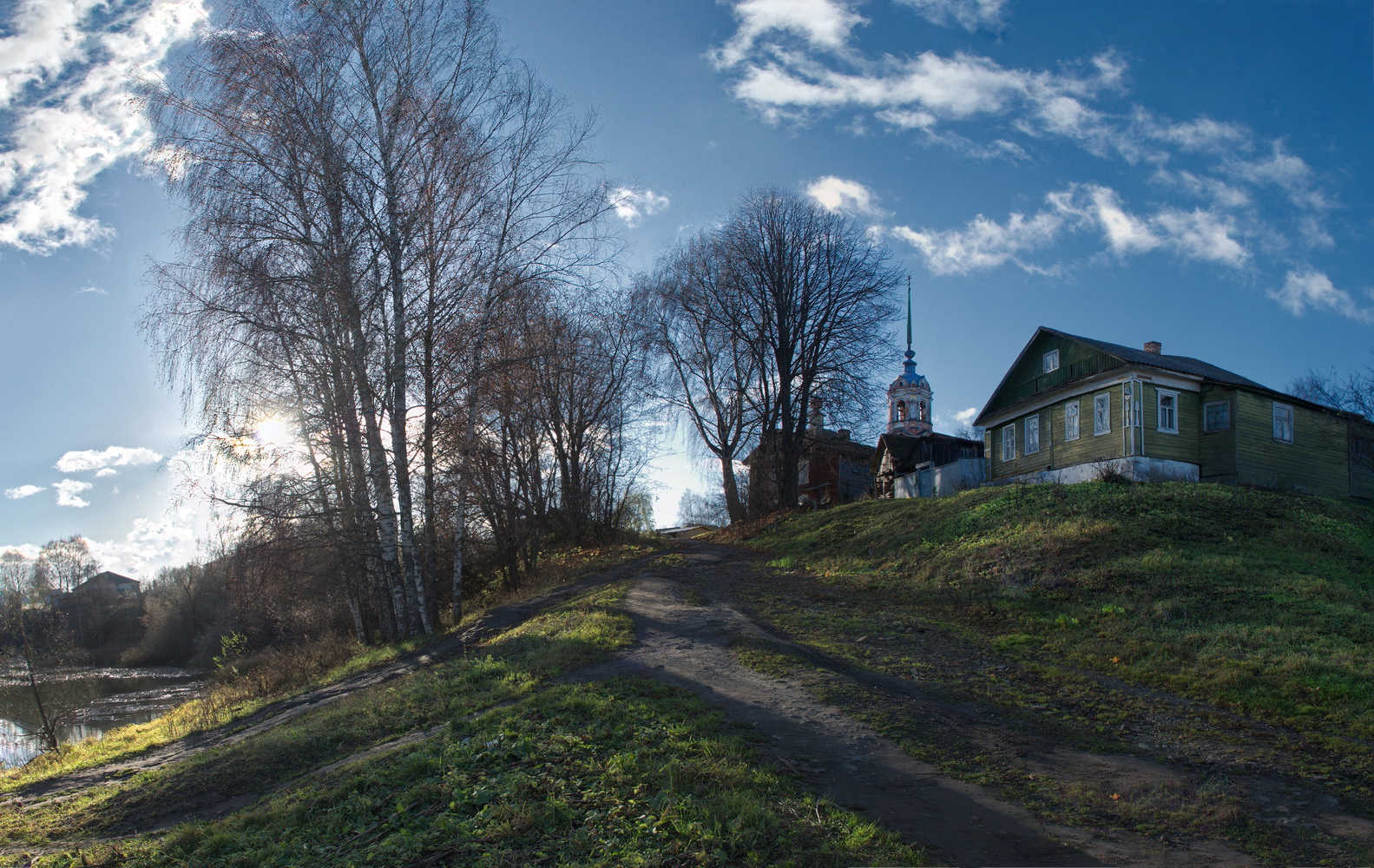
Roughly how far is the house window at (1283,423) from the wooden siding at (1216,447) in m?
2.03

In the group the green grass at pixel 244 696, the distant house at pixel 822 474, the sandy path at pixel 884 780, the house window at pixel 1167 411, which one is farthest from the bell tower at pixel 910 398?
the sandy path at pixel 884 780

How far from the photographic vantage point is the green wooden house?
72.6ft

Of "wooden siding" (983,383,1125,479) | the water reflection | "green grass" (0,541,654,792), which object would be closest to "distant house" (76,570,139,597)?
the water reflection

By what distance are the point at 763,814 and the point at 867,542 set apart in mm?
15873

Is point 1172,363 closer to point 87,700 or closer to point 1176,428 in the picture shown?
point 1176,428

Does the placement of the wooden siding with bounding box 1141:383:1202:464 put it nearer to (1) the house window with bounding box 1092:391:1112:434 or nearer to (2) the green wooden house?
(2) the green wooden house

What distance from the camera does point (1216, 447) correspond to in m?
22.6

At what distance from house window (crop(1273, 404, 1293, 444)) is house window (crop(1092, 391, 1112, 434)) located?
5156 millimetres

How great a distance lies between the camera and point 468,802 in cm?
480

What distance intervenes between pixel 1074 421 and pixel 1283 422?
19.8 feet

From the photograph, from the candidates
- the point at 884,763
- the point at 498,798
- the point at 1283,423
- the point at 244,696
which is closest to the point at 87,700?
the point at 244,696

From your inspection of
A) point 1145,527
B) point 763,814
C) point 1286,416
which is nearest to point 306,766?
point 763,814

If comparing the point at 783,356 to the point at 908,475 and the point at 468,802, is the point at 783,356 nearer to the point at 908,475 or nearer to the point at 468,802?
the point at 908,475

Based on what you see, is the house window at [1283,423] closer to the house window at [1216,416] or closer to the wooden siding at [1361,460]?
the house window at [1216,416]
